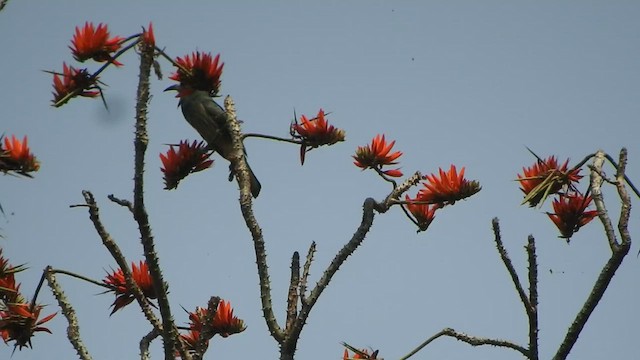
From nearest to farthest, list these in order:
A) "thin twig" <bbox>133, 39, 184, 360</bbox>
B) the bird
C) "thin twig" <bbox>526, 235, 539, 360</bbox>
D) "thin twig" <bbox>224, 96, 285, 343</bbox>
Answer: "thin twig" <bbox>133, 39, 184, 360</bbox> < "thin twig" <bbox>526, 235, 539, 360</bbox> < "thin twig" <bbox>224, 96, 285, 343</bbox> < the bird

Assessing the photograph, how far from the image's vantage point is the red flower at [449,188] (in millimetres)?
4043

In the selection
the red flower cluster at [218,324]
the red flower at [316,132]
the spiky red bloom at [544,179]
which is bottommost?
the red flower cluster at [218,324]

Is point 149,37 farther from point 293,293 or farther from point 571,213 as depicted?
point 571,213

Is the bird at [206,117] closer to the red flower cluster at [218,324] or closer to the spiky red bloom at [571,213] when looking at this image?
the red flower cluster at [218,324]

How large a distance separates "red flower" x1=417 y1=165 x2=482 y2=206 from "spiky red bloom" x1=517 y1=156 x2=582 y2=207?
0.25 m

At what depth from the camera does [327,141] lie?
4164 mm

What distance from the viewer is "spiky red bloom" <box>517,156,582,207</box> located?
3926 mm

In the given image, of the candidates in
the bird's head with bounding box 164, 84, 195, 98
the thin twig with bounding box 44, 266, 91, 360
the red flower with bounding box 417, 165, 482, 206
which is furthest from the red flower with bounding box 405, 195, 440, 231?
the thin twig with bounding box 44, 266, 91, 360

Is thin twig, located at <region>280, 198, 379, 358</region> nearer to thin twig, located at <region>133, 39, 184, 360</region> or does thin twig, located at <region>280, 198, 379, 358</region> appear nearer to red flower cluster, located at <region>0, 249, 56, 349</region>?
thin twig, located at <region>133, 39, 184, 360</region>

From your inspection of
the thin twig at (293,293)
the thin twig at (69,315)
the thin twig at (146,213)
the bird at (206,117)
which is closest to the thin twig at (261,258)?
the thin twig at (293,293)

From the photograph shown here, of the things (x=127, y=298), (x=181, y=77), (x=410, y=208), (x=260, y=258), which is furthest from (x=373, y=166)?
(x=127, y=298)

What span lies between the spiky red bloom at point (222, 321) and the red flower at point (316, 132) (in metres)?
0.88

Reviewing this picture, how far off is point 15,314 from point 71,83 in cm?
113

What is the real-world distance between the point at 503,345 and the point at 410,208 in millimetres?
829
